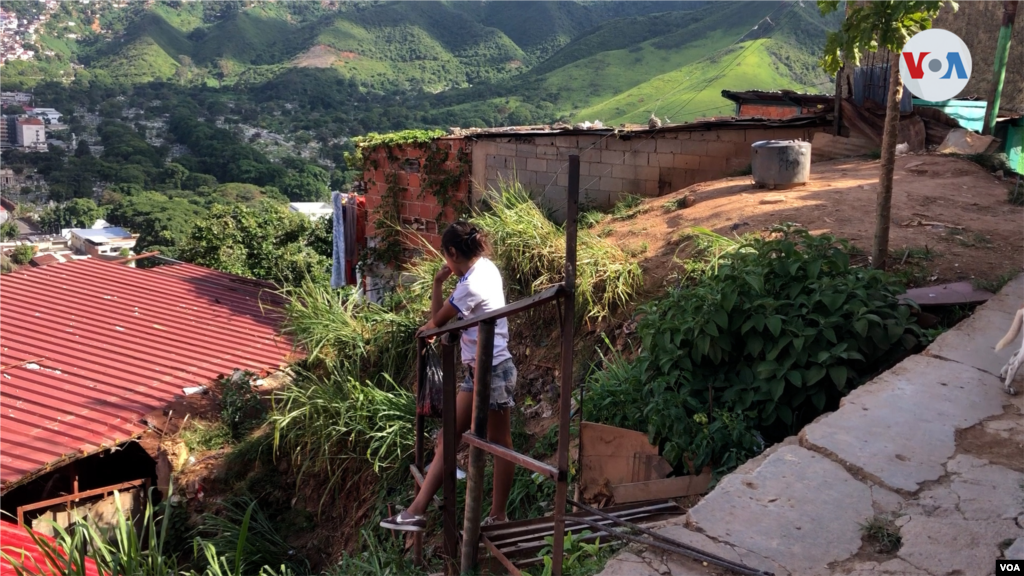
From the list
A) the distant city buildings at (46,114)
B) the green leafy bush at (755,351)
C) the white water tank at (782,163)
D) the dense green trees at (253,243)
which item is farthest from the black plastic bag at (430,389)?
the distant city buildings at (46,114)

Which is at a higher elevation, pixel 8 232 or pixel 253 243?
pixel 253 243

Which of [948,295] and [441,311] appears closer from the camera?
[441,311]

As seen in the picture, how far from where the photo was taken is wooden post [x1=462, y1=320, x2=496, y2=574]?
2.66 m

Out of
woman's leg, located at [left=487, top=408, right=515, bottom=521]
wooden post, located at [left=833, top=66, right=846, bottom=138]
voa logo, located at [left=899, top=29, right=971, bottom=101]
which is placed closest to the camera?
woman's leg, located at [left=487, top=408, right=515, bottom=521]

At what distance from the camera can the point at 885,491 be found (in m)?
2.72

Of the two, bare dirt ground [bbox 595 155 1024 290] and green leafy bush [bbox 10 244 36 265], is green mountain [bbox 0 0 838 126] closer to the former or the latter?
green leafy bush [bbox 10 244 36 265]

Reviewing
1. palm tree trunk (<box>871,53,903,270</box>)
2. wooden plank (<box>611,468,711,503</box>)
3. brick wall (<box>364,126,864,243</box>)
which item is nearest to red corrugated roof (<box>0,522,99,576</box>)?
wooden plank (<box>611,468,711,503</box>)

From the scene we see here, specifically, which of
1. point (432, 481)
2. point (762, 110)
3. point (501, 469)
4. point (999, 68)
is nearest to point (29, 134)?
point (762, 110)

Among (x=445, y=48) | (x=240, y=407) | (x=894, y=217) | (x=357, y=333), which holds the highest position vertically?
(x=445, y=48)

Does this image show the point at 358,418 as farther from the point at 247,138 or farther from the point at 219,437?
the point at 247,138

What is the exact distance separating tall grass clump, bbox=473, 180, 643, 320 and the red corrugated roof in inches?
143

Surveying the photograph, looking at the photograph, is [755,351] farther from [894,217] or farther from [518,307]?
[894,217]

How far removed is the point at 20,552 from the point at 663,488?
328 cm

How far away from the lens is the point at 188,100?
6078cm
